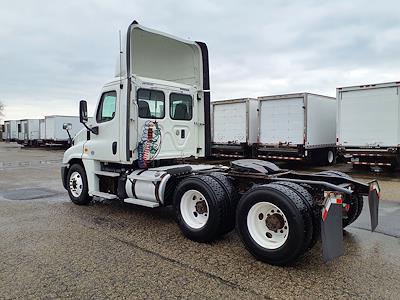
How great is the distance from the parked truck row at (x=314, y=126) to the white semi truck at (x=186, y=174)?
736 cm

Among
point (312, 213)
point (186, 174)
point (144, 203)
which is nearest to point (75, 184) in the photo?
point (144, 203)

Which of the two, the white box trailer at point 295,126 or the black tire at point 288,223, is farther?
the white box trailer at point 295,126

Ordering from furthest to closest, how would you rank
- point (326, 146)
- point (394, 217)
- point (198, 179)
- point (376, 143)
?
point (326, 146)
point (376, 143)
point (394, 217)
point (198, 179)

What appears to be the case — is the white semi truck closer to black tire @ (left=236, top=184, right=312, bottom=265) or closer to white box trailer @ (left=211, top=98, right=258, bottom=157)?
black tire @ (left=236, top=184, right=312, bottom=265)

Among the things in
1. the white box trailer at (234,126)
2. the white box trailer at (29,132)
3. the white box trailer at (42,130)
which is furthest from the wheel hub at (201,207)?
the white box trailer at (29,132)

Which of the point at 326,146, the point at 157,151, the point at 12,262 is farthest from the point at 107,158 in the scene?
the point at 326,146

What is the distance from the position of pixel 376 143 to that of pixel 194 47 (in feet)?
27.0

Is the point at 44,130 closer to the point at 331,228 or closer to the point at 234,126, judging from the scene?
the point at 234,126

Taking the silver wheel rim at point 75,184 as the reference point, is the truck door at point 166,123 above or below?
above

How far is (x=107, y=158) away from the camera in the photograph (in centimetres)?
703

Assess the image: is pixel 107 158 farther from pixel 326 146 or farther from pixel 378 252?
pixel 326 146

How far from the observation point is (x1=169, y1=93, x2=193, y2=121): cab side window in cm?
732

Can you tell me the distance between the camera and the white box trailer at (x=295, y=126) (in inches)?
560

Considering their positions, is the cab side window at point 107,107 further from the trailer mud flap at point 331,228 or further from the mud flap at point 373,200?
the mud flap at point 373,200
